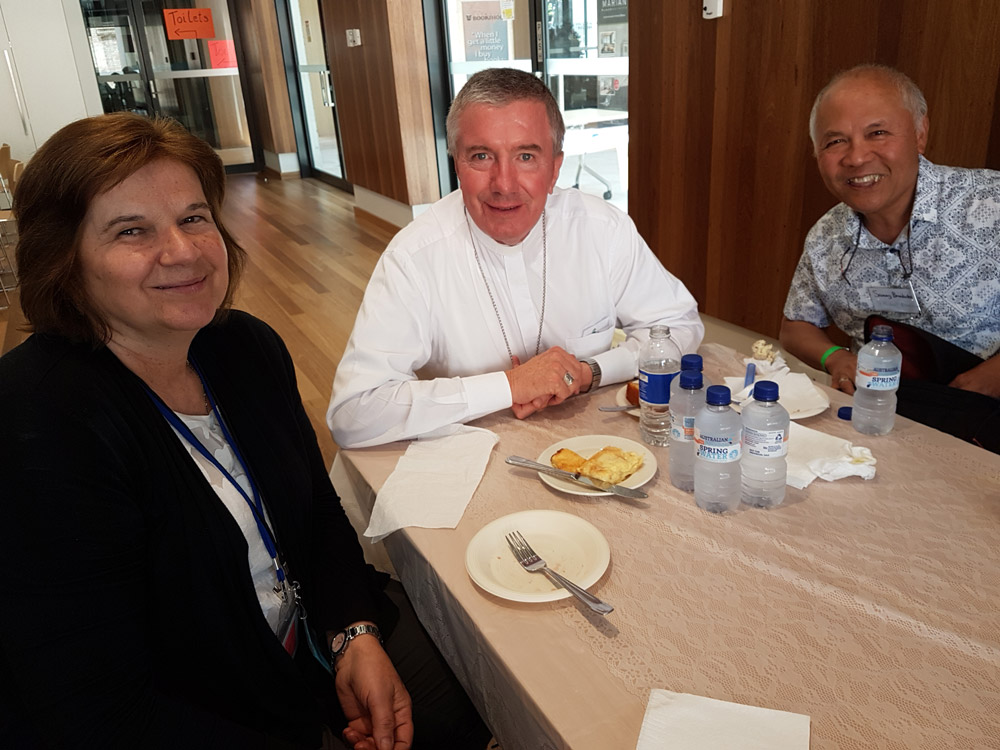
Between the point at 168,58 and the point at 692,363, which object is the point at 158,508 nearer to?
the point at 692,363

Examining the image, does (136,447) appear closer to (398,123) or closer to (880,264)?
(880,264)

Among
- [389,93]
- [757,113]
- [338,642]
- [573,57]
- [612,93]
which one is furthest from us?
[389,93]

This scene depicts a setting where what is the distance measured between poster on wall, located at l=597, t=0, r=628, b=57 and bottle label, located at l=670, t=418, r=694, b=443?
3615 mm

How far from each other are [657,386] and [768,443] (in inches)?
12.3

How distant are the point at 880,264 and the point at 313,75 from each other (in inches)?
367

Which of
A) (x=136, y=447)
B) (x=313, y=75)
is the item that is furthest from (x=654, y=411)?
(x=313, y=75)

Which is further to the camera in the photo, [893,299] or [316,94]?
[316,94]

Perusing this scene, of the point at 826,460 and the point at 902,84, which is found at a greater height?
the point at 902,84

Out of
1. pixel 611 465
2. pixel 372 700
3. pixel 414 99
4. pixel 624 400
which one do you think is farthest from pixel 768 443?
pixel 414 99

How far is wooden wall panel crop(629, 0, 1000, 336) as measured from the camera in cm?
237

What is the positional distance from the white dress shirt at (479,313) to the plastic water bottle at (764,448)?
54 cm

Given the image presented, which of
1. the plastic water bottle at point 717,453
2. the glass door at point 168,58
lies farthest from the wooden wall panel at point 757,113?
the glass door at point 168,58

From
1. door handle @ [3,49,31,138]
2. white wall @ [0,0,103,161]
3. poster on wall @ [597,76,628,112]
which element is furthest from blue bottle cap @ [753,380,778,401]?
door handle @ [3,49,31,138]

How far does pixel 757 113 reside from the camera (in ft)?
10.1
